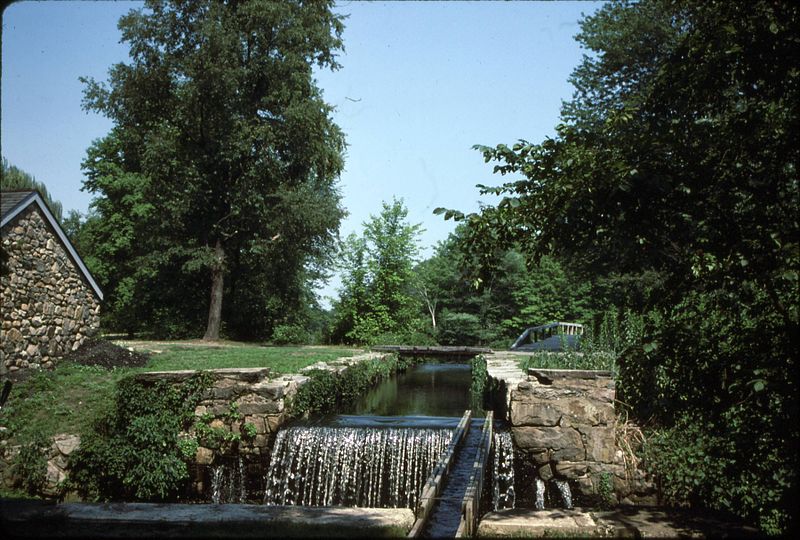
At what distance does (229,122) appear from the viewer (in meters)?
23.9

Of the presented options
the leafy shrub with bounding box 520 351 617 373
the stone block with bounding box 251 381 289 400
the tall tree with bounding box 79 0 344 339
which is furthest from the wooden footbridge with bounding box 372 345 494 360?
the stone block with bounding box 251 381 289 400

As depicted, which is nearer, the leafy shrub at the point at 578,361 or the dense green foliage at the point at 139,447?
the dense green foliage at the point at 139,447

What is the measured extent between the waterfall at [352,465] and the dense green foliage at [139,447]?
156 cm

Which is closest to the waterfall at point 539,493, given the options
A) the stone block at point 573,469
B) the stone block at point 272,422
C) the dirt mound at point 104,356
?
the stone block at point 573,469

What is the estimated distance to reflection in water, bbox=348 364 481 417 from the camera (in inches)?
587

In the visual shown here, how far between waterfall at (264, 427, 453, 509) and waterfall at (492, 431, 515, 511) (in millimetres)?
865

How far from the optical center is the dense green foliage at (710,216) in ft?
14.5

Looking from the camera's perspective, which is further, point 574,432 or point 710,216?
point 574,432

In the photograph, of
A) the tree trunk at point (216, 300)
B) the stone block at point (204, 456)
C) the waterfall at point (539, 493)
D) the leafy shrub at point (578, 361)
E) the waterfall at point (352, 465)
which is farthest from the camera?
the tree trunk at point (216, 300)

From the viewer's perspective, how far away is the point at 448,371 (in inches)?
987

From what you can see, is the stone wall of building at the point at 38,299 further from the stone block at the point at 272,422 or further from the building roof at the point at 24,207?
the stone block at the point at 272,422

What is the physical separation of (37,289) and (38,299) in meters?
0.21

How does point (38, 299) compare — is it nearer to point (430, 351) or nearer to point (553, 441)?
point (553, 441)

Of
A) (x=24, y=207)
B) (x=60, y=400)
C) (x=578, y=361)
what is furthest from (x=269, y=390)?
(x=24, y=207)
